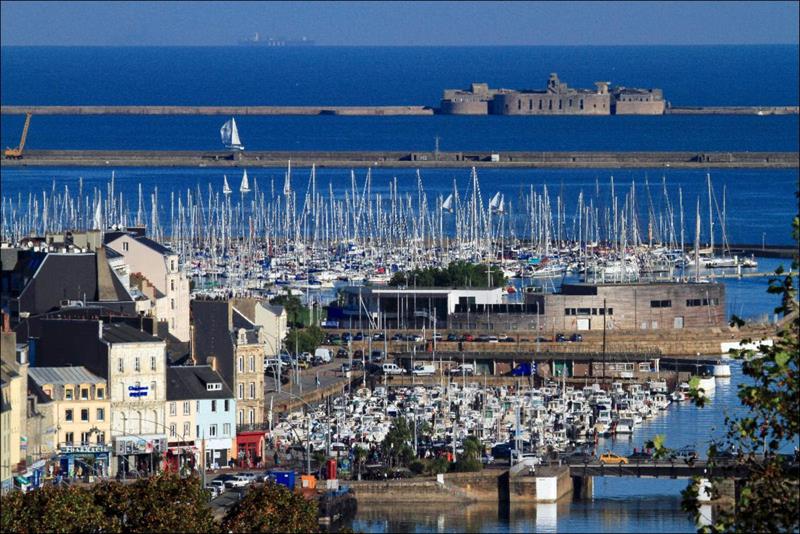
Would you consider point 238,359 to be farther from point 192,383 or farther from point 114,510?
point 114,510

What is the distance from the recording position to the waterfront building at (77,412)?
4150 cm

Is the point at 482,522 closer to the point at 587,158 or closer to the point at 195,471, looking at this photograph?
the point at 195,471

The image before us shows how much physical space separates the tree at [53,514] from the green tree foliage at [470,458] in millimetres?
14627

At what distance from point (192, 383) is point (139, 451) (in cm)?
223

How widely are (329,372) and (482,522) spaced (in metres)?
18.1

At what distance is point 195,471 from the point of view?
135ft

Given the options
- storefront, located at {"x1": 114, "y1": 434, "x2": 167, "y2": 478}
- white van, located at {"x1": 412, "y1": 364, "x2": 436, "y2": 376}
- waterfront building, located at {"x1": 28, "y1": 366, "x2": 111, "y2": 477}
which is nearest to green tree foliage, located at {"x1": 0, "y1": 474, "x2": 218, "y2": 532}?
waterfront building, located at {"x1": 28, "y1": 366, "x2": 111, "y2": 477}

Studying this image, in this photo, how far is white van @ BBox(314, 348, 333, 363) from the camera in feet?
197

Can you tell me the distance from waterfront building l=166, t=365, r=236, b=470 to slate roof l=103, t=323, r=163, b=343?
34.6 inches

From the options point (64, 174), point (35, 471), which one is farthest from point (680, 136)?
point (35, 471)

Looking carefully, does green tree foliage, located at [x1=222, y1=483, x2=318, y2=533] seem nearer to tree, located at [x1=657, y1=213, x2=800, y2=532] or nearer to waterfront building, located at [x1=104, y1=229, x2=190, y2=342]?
tree, located at [x1=657, y1=213, x2=800, y2=532]

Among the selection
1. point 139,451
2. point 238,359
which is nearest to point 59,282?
point 238,359

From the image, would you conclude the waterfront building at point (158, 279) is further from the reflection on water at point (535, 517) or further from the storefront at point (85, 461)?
the reflection on water at point (535, 517)

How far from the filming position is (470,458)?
144 ft
